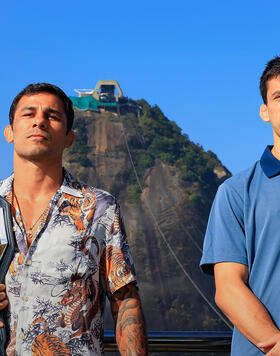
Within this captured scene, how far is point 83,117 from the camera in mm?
75375

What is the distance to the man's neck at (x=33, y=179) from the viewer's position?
209 centimetres

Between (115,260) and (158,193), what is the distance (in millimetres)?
69453

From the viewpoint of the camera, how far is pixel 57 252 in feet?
6.32

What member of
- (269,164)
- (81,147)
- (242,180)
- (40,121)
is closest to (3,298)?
(40,121)

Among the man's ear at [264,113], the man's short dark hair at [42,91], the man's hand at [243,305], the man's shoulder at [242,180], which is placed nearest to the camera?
the man's hand at [243,305]

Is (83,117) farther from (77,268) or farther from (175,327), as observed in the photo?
(77,268)

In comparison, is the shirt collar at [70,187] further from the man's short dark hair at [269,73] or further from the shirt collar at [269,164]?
the man's short dark hair at [269,73]

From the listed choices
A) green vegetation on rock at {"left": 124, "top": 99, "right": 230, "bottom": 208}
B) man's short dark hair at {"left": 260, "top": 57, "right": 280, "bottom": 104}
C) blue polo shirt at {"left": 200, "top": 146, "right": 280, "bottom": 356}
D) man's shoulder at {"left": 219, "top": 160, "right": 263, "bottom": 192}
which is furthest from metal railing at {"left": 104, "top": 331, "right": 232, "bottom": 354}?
green vegetation on rock at {"left": 124, "top": 99, "right": 230, "bottom": 208}

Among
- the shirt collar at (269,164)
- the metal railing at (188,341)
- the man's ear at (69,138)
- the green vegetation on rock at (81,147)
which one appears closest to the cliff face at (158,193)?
the green vegetation on rock at (81,147)

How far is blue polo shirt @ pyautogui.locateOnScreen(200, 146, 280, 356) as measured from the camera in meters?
1.83

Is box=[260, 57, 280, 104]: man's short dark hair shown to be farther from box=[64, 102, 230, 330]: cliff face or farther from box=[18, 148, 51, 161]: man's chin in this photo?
box=[64, 102, 230, 330]: cliff face

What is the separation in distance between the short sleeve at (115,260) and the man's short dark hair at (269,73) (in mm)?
733

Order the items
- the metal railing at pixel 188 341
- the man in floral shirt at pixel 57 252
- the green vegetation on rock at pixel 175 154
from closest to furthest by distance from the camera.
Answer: the man in floral shirt at pixel 57 252 < the metal railing at pixel 188 341 < the green vegetation on rock at pixel 175 154

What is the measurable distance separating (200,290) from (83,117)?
96.7ft
